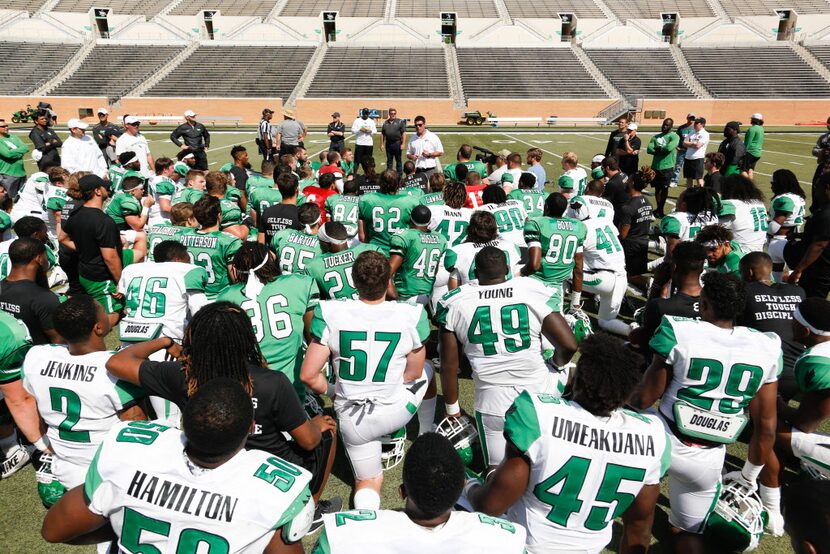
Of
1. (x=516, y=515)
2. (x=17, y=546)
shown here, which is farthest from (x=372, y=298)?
(x=17, y=546)

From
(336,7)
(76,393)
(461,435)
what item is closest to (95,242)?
(76,393)

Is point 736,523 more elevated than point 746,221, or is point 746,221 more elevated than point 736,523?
point 746,221

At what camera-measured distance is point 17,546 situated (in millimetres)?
3824

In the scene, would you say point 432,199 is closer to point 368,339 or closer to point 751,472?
point 368,339

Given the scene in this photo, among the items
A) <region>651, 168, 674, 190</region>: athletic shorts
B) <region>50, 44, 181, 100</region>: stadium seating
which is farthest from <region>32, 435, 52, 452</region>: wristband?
<region>50, 44, 181, 100</region>: stadium seating

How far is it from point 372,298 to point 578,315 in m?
3.97

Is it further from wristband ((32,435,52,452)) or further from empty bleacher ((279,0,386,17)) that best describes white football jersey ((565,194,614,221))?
empty bleacher ((279,0,386,17))

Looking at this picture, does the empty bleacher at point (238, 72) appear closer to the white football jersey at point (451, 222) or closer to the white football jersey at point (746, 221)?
the white football jersey at point (451, 222)

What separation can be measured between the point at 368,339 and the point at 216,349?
4.01 feet

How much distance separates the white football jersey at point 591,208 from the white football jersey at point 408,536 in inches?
245

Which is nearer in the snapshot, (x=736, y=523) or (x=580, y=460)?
(x=580, y=460)

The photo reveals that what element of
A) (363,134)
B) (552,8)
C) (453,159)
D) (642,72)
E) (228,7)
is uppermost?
(552,8)

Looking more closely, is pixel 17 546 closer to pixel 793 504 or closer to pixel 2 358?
pixel 2 358

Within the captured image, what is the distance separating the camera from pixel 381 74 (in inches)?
1902
